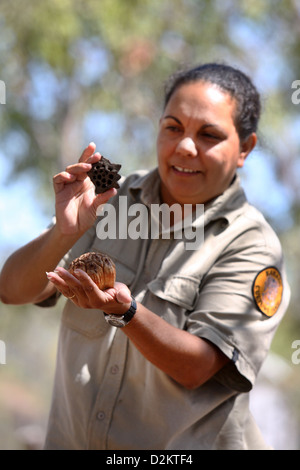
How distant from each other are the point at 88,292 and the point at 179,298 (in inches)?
21.6

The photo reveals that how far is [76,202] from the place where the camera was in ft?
7.52

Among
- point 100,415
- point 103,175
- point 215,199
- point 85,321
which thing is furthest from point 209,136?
point 100,415

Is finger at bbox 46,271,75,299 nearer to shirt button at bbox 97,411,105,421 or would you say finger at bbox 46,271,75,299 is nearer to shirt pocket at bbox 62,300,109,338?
shirt pocket at bbox 62,300,109,338

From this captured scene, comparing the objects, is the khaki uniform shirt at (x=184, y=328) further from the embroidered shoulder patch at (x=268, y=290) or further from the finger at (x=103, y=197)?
the finger at (x=103, y=197)

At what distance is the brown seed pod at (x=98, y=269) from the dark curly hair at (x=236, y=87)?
84cm

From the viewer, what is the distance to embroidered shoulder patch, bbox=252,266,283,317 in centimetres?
244

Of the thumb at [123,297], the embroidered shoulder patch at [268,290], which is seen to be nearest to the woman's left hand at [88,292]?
the thumb at [123,297]

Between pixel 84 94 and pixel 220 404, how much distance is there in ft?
23.0

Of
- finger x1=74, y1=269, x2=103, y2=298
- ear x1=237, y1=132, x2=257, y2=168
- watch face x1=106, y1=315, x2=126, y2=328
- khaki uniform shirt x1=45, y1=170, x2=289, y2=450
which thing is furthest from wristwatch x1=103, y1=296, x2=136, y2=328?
ear x1=237, y1=132, x2=257, y2=168

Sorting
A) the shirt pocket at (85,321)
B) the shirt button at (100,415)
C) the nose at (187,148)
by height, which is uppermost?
the nose at (187,148)

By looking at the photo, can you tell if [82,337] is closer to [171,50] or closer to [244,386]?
[244,386]

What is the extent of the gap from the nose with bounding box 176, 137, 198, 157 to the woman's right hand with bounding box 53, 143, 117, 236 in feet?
1.21

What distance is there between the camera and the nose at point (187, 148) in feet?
8.09
